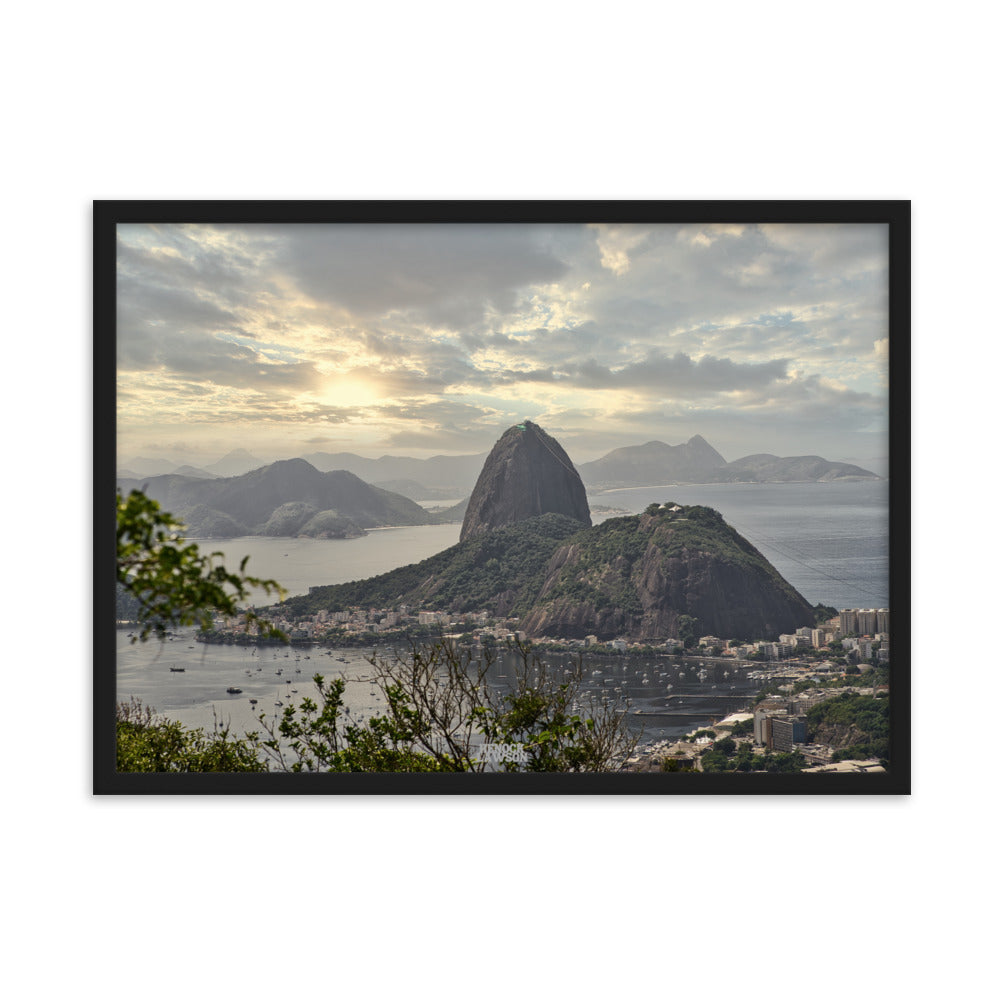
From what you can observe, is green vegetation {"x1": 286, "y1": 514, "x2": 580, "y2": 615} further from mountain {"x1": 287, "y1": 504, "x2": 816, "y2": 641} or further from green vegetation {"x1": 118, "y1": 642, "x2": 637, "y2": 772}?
green vegetation {"x1": 118, "y1": 642, "x2": 637, "y2": 772}

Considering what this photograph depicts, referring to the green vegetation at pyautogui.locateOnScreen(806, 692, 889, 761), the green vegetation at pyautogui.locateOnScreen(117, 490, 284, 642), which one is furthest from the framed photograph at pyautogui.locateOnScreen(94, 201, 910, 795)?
the green vegetation at pyautogui.locateOnScreen(117, 490, 284, 642)

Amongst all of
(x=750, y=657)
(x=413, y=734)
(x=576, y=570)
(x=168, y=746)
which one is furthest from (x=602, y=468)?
(x=168, y=746)

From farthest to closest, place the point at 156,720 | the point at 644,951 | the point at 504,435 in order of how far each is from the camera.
Answer: the point at 504,435 < the point at 156,720 < the point at 644,951

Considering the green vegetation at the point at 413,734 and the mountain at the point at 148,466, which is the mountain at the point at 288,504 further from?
the green vegetation at the point at 413,734

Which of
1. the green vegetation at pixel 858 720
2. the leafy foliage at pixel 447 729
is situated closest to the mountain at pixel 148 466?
→ the leafy foliage at pixel 447 729

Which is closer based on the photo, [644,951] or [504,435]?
Result: [644,951]

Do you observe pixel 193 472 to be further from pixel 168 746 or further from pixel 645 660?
pixel 645 660
